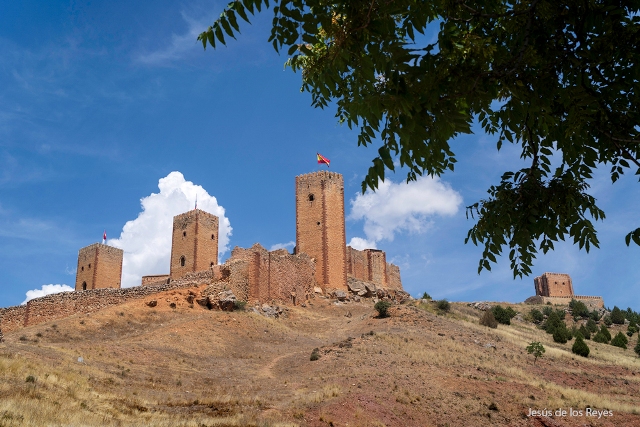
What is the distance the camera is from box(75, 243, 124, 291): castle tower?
46.4m

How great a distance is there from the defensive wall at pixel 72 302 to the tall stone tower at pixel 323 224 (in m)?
13.8

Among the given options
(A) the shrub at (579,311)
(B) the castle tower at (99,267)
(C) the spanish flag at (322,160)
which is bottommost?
(A) the shrub at (579,311)

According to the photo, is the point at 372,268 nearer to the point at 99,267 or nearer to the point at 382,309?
the point at 382,309

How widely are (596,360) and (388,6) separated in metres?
29.8

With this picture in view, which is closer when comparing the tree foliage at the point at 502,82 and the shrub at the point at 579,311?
the tree foliage at the point at 502,82

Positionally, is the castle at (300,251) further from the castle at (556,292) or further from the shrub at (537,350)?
the castle at (556,292)

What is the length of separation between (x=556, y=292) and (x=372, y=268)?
100 feet

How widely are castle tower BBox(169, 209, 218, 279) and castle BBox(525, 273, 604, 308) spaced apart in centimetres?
4262

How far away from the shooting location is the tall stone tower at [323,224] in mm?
42250

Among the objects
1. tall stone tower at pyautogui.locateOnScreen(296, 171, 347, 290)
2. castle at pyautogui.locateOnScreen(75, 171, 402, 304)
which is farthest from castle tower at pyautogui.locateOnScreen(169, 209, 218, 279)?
tall stone tower at pyautogui.locateOnScreen(296, 171, 347, 290)

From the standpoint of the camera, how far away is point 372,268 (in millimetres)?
50938

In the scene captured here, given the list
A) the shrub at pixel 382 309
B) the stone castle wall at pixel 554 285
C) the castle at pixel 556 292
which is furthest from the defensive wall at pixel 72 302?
the stone castle wall at pixel 554 285

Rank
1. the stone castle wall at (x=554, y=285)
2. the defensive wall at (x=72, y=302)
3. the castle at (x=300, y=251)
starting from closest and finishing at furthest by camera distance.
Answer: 1. the defensive wall at (x=72, y=302)
2. the castle at (x=300, y=251)
3. the stone castle wall at (x=554, y=285)

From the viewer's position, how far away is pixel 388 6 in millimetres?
4250
